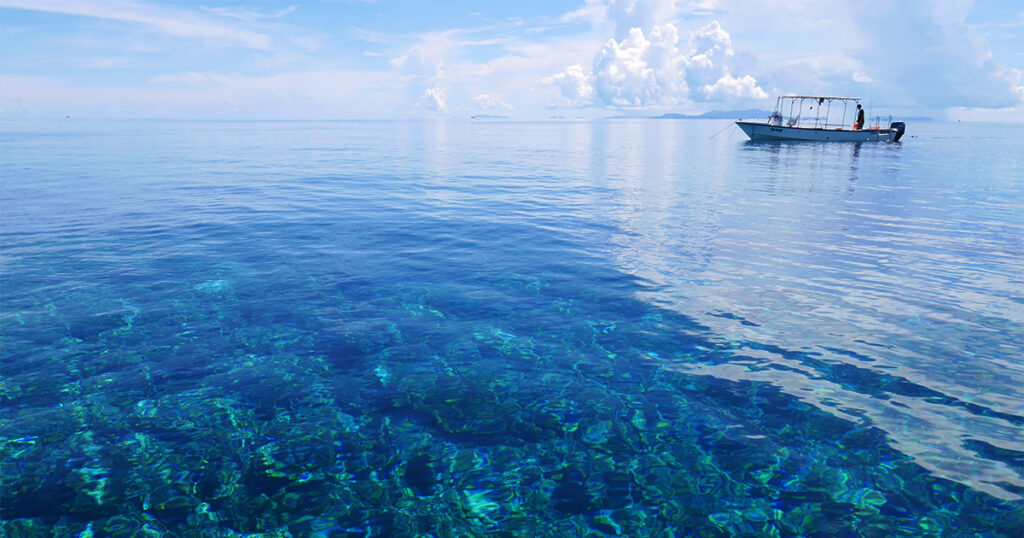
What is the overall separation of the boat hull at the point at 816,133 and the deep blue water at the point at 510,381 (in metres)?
73.0

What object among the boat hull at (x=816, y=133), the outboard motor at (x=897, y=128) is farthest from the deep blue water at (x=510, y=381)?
the outboard motor at (x=897, y=128)

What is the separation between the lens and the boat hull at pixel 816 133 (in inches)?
3524

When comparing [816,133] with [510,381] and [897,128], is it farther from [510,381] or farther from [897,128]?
[510,381]

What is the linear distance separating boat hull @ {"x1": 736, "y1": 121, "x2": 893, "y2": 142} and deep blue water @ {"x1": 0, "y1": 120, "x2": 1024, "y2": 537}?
7303 cm

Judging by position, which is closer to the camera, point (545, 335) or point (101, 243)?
point (545, 335)

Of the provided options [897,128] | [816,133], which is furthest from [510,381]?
[897,128]

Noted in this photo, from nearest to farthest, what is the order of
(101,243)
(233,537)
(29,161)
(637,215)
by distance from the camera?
(233,537) < (101,243) < (637,215) < (29,161)

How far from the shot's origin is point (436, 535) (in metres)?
7.00

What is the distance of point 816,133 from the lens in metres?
89.6

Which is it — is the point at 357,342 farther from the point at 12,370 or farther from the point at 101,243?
the point at 101,243

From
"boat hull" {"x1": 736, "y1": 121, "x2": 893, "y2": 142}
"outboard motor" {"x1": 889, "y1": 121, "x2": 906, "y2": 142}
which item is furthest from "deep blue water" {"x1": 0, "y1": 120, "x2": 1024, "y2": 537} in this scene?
"outboard motor" {"x1": 889, "y1": 121, "x2": 906, "y2": 142}

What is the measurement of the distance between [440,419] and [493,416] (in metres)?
0.96

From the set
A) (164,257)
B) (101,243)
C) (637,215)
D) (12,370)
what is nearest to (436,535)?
(12,370)

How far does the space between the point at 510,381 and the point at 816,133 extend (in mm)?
97047
